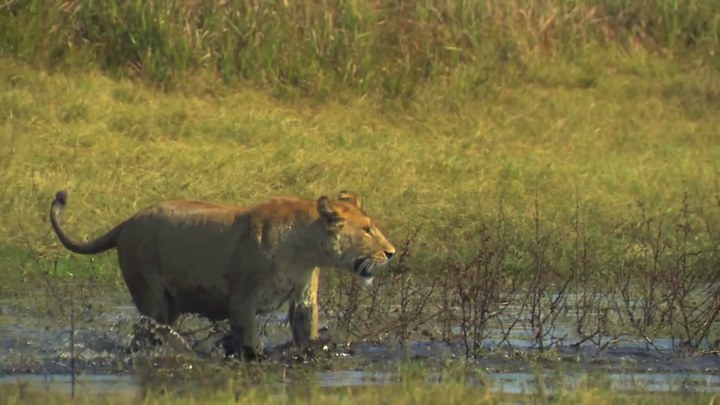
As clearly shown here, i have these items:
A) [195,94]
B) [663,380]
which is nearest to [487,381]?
[663,380]

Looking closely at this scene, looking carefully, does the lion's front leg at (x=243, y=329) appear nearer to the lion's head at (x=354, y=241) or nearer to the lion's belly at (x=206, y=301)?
the lion's belly at (x=206, y=301)

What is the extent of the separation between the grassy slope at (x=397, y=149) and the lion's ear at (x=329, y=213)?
2854 mm

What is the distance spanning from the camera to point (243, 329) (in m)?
8.30

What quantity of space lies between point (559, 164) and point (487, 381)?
6836 mm

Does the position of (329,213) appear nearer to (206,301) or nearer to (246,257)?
(246,257)

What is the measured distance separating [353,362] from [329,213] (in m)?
0.65

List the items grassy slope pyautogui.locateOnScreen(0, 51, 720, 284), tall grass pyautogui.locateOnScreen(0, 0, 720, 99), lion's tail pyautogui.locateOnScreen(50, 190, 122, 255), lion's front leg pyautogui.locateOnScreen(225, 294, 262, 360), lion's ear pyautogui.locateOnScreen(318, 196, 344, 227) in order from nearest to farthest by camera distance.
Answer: lion's front leg pyautogui.locateOnScreen(225, 294, 262, 360) < lion's ear pyautogui.locateOnScreen(318, 196, 344, 227) < lion's tail pyautogui.locateOnScreen(50, 190, 122, 255) < grassy slope pyautogui.locateOnScreen(0, 51, 720, 284) < tall grass pyautogui.locateOnScreen(0, 0, 720, 99)

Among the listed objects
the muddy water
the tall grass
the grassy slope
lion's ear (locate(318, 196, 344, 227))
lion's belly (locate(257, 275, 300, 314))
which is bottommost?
the muddy water

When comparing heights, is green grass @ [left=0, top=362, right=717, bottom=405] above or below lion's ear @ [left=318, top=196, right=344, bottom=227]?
below

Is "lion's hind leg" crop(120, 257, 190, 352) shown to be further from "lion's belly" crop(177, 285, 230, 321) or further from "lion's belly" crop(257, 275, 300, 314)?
"lion's belly" crop(257, 275, 300, 314)

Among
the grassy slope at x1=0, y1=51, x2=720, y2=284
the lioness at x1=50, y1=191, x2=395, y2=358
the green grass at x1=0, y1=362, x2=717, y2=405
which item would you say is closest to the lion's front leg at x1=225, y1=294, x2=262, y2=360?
the lioness at x1=50, y1=191, x2=395, y2=358

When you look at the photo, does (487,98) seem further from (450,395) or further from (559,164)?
(450,395)

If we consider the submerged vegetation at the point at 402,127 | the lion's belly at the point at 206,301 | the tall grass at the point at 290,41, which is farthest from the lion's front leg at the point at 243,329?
the tall grass at the point at 290,41

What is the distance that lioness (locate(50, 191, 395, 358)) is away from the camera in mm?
8352
